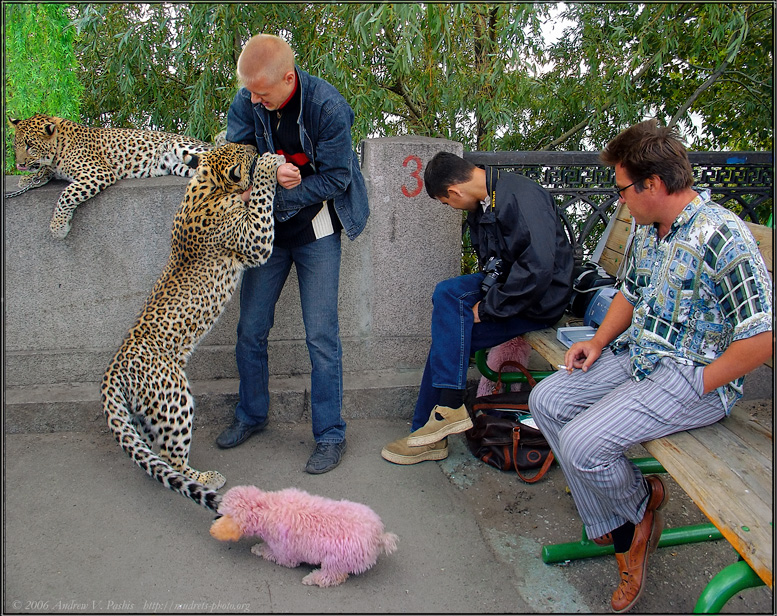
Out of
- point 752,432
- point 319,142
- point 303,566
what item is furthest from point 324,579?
point 319,142

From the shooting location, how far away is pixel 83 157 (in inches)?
157

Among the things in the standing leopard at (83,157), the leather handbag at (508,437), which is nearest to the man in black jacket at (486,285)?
the leather handbag at (508,437)

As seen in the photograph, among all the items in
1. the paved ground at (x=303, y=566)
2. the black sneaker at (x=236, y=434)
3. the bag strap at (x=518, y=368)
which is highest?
the bag strap at (x=518, y=368)

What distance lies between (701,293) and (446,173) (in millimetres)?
1529

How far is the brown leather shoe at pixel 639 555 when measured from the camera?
2578 mm

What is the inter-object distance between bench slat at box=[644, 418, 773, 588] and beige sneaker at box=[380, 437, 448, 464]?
142cm

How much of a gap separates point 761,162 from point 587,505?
3.12 metres

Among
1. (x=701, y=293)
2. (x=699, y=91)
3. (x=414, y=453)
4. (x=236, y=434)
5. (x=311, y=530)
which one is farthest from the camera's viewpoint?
(x=699, y=91)

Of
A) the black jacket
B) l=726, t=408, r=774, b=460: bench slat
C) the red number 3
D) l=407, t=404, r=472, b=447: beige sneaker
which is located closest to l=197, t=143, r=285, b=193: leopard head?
the red number 3

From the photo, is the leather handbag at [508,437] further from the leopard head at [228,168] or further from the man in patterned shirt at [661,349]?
the leopard head at [228,168]

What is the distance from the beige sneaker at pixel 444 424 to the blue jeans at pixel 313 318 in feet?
1.69

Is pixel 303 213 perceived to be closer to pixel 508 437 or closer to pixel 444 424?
pixel 444 424

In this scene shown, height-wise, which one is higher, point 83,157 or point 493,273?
point 83,157

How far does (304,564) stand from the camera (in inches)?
115
